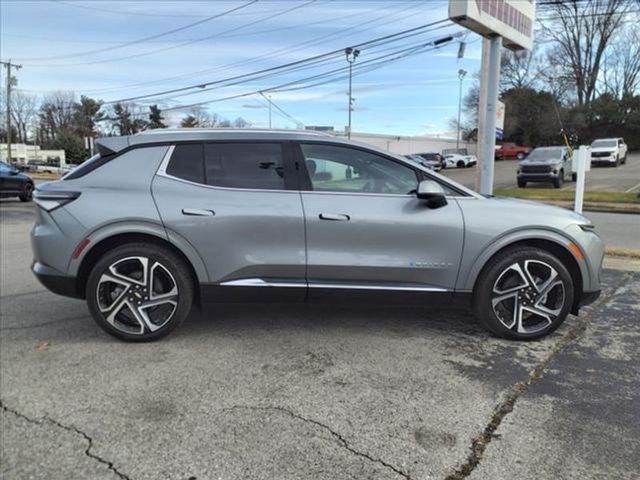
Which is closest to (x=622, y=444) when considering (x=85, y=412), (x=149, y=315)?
(x=85, y=412)

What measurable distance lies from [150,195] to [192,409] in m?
1.75

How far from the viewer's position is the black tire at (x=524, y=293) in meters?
4.04

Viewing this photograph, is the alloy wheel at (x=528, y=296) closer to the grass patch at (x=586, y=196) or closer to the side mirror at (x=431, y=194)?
the side mirror at (x=431, y=194)

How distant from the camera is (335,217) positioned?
3.97 metres

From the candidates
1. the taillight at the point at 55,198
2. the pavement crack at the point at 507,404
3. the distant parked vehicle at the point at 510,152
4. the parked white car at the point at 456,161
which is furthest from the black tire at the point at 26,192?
the distant parked vehicle at the point at 510,152

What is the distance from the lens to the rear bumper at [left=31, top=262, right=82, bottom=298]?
4047 mm

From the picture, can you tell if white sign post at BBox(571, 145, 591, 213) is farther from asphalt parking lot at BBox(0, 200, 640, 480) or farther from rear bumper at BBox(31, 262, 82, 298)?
rear bumper at BBox(31, 262, 82, 298)

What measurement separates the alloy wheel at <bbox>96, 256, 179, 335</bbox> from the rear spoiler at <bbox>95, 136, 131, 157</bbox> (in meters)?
0.90

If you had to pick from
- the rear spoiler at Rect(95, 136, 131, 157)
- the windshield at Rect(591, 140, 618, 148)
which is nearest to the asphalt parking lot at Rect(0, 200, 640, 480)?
the rear spoiler at Rect(95, 136, 131, 157)

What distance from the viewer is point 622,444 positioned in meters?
2.68

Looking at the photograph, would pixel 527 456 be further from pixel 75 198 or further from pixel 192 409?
pixel 75 198

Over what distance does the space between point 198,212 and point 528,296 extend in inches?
105

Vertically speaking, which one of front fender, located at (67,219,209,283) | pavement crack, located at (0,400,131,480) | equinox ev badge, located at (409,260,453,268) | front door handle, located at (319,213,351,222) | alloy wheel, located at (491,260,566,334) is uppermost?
front door handle, located at (319,213,351,222)

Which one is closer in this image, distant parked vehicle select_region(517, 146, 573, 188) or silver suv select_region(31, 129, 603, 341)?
silver suv select_region(31, 129, 603, 341)
